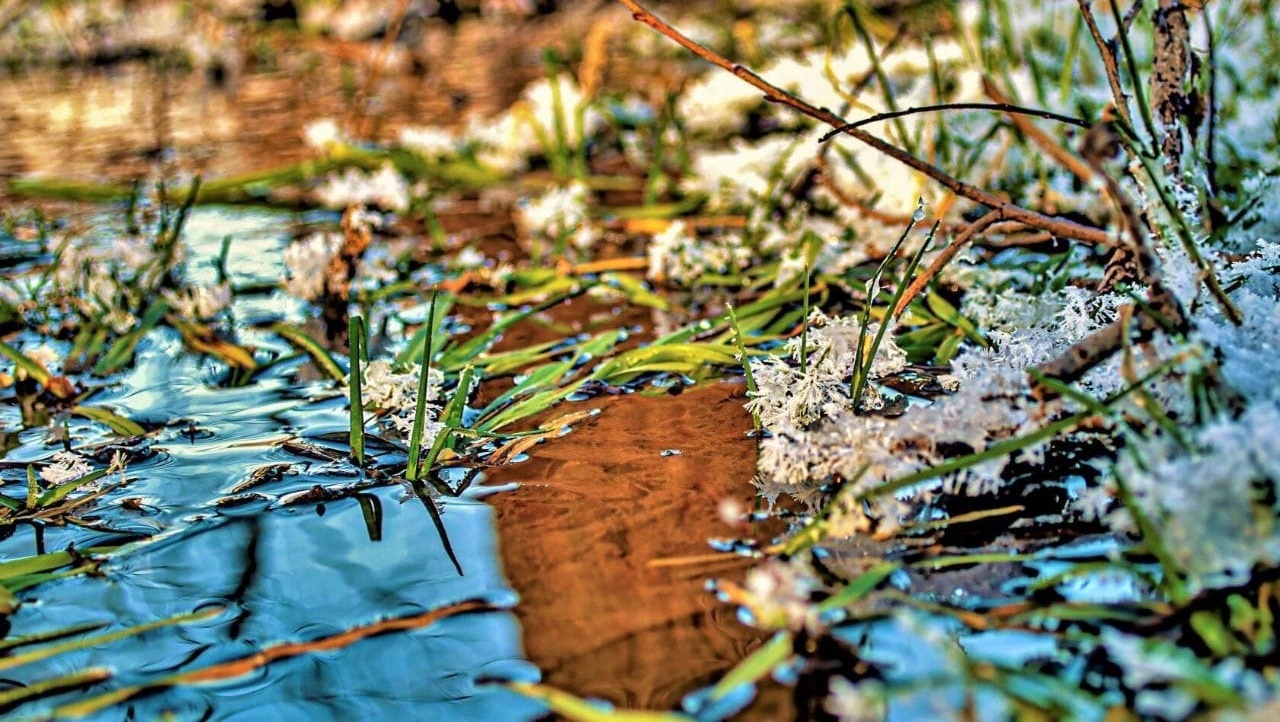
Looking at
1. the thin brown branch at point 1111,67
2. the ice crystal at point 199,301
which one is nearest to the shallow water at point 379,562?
the ice crystal at point 199,301

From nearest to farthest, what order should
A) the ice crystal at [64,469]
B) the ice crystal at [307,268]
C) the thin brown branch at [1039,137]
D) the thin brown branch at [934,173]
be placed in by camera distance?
1. the thin brown branch at [934,173]
2. the thin brown branch at [1039,137]
3. the ice crystal at [64,469]
4. the ice crystal at [307,268]

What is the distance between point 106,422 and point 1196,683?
1.76m

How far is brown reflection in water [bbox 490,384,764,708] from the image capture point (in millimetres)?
1203

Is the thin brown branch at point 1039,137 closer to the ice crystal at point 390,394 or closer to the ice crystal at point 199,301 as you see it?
the ice crystal at point 390,394

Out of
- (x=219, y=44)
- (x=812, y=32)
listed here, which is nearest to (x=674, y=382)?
(x=812, y=32)

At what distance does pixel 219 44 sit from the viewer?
6152 mm

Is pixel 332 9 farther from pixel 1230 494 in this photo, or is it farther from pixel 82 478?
pixel 1230 494

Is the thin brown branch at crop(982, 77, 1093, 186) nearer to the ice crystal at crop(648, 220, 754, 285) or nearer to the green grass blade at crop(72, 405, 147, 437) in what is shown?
the ice crystal at crop(648, 220, 754, 285)

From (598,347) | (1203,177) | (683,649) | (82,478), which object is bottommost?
(683,649)

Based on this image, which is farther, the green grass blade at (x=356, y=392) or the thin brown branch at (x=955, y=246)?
the green grass blade at (x=356, y=392)

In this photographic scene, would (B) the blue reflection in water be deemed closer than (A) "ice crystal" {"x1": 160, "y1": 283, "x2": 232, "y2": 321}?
Yes

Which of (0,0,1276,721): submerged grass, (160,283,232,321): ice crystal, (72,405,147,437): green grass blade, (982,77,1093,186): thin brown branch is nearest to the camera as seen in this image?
(0,0,1276,721): submerged grass

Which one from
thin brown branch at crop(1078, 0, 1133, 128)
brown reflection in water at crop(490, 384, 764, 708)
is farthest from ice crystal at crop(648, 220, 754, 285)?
thin brown branch at crop(1078, 0, 1133, 128)

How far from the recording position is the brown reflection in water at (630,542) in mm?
1203
